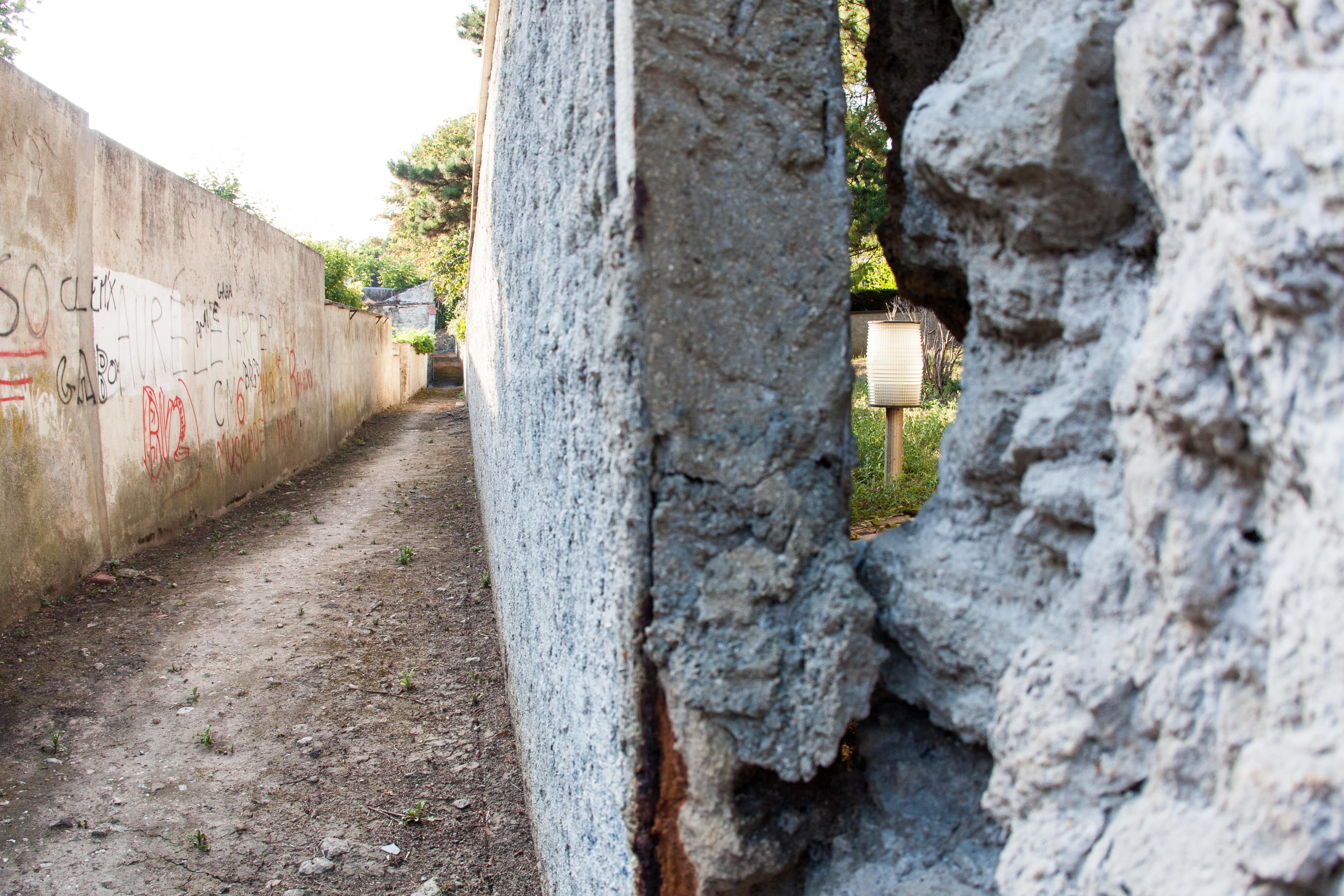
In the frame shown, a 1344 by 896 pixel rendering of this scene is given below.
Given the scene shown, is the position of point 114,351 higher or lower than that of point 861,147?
lower

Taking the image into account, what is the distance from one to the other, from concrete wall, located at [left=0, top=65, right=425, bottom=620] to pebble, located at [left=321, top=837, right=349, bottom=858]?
9.72 ft

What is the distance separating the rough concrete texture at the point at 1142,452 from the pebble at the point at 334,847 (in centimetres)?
243

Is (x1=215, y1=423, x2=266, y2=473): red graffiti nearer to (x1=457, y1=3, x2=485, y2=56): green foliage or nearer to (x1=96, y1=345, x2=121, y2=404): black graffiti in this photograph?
(x1=96, y1=345, x2=121, y2=404): black graffiti

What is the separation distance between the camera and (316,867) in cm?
300

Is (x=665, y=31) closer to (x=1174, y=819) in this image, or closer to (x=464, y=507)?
(x=1174, y=819)

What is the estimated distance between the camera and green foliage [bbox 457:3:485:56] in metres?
19.9

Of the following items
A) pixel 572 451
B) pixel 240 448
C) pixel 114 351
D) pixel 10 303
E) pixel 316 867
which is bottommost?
pixel 316 867

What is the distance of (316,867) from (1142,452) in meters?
3.08

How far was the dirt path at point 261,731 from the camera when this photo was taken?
3025 millimetres

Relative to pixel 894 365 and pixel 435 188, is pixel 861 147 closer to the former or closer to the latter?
pixel 894 365

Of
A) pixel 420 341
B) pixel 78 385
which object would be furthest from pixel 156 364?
pixel 420 341

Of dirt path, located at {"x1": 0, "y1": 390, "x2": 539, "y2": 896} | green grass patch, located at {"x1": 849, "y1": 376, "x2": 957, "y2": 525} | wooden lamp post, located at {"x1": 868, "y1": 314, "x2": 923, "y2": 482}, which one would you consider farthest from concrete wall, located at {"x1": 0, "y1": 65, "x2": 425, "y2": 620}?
wooden lamp post, located at {"x1": 868, "y1": 314, "x2": 923, "y2": 482}

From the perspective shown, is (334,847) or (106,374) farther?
(106,374)

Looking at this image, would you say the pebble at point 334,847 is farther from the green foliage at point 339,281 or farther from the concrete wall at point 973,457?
the green foliage at point 339,281
